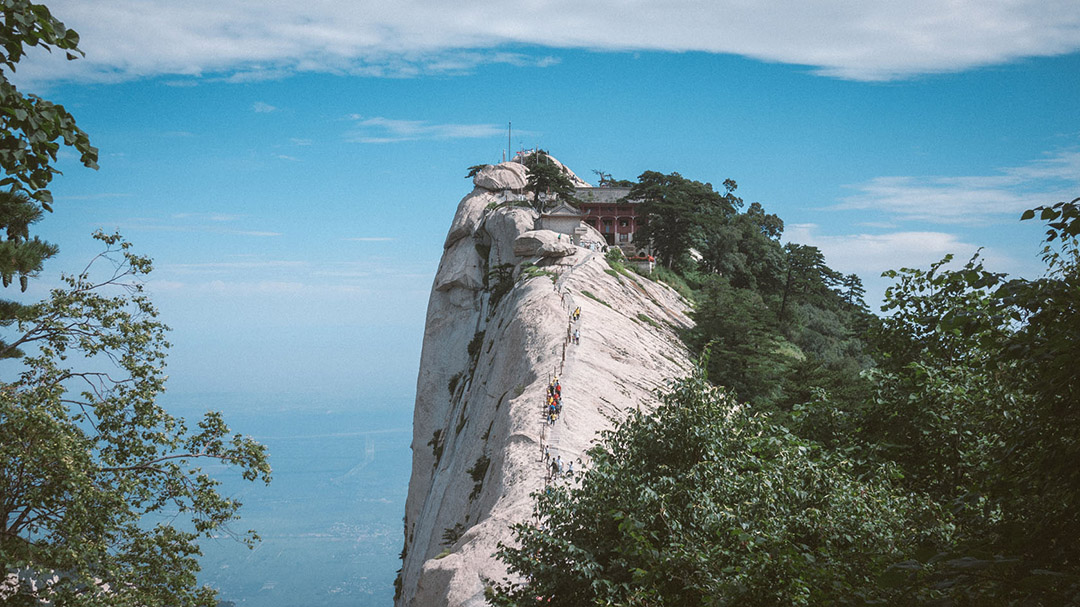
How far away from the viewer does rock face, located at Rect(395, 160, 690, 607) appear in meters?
24.2

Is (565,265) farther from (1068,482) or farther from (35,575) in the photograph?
(1068,482)

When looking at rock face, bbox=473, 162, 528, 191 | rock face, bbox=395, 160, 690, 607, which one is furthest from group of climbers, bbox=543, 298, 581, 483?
rock face, bbox=473, 162, 528, 191

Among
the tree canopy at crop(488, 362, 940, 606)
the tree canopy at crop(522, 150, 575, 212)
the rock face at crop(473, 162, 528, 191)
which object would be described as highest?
the rock face at crop(473, 162, 528, 191)

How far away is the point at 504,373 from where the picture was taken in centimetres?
3716

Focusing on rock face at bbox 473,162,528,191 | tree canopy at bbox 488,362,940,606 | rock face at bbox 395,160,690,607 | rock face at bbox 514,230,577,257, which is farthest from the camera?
rock face at bbox 473,162,528,191

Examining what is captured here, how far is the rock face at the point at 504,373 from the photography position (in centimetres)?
2420

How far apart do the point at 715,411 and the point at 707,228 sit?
177 feet

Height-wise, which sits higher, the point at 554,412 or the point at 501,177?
the point at 501,177

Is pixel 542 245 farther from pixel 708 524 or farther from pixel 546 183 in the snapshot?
pixel 708 524

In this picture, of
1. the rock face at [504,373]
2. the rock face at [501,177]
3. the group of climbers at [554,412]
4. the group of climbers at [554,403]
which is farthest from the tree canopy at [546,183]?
the group of climbers at [554,403]

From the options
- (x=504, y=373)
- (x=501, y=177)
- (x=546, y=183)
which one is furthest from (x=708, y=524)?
(x=501, y=177)

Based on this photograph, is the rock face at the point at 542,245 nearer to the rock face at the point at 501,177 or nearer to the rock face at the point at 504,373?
the rock face at the point at 504,373

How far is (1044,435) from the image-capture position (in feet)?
28.1

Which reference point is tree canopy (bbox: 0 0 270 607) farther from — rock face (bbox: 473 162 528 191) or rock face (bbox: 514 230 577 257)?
rock face (bbox: 473 162 528 191)
